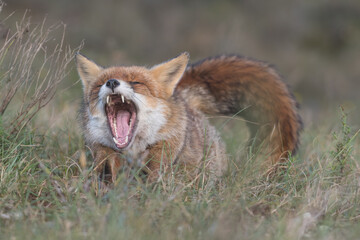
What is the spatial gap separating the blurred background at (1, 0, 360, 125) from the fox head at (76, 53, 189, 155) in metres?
12.7

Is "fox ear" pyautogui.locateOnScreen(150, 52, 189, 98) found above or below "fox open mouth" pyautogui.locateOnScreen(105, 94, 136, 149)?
above

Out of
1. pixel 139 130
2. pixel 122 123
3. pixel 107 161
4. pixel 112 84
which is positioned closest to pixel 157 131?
pixel 139 130

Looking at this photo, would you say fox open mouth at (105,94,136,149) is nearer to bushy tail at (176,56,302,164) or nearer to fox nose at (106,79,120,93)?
fox nose at (106,79,120,93)

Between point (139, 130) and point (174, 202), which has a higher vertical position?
point (139, 130)

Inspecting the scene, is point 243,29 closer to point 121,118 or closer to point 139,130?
point 121,118

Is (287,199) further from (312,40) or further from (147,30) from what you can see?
(312,40)

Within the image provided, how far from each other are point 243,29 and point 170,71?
18312 millimetres

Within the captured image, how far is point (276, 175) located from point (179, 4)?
79.2 ft

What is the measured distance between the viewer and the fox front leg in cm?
556

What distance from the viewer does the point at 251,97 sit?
260 inches

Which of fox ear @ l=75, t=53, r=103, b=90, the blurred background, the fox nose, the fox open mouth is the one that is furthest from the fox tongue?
the blurred background

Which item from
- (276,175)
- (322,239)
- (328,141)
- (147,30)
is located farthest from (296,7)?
(322,239)

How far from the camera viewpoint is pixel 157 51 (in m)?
22.5

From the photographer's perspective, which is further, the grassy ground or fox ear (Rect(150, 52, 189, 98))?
fox ear (Rect(150, 52, 189, 98))
